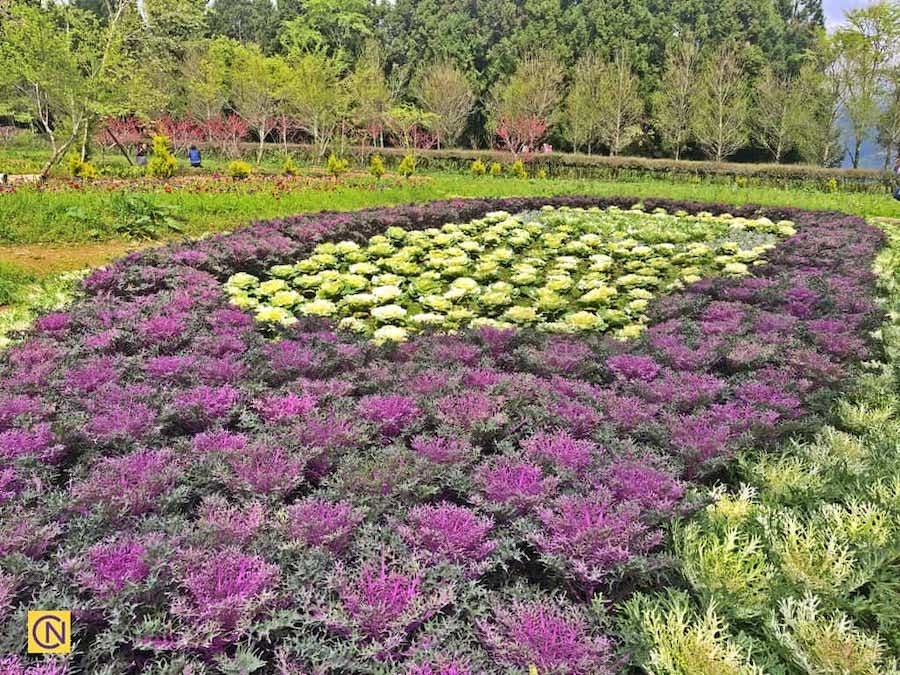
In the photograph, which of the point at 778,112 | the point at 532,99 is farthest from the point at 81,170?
the point at 778,112

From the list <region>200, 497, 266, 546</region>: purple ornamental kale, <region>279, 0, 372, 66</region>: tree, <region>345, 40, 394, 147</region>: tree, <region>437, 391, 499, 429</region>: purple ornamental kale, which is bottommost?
<region>200, 497, 266, 546</region>: purple ornamental kale

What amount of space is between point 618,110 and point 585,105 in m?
1.69

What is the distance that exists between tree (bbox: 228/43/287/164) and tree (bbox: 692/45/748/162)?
64.5 ft

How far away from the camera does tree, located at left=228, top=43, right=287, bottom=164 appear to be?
24734mm

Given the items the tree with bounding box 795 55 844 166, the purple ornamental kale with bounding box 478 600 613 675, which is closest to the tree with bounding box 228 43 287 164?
the tree with bounding box 795 55 844 166

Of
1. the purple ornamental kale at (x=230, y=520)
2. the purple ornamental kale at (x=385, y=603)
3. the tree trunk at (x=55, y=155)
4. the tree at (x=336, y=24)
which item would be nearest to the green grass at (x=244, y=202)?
the tree trunk at (x=55, y=155)

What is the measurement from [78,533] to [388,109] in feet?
109

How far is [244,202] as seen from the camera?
35.7ft

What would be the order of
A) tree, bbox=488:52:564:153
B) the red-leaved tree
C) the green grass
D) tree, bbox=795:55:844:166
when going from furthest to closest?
tree, bbox=488:52:564:153
the red-leaved tree
tree, bbox=795:55:844:166
the green grass

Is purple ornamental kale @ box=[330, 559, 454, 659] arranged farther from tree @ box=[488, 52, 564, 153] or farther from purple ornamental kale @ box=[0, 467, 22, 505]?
tree @ box=[488, 52, 564, 153]

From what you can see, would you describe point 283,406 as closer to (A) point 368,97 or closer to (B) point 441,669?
(B) point 441,669

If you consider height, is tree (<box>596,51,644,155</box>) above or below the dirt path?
above

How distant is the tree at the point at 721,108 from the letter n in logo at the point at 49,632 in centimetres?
3080

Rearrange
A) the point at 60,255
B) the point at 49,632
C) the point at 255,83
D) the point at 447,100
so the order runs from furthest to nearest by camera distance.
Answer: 1. the point at 447,100
2. the point at 255,83
3. the point at 60,255
4. the point at 49,632
